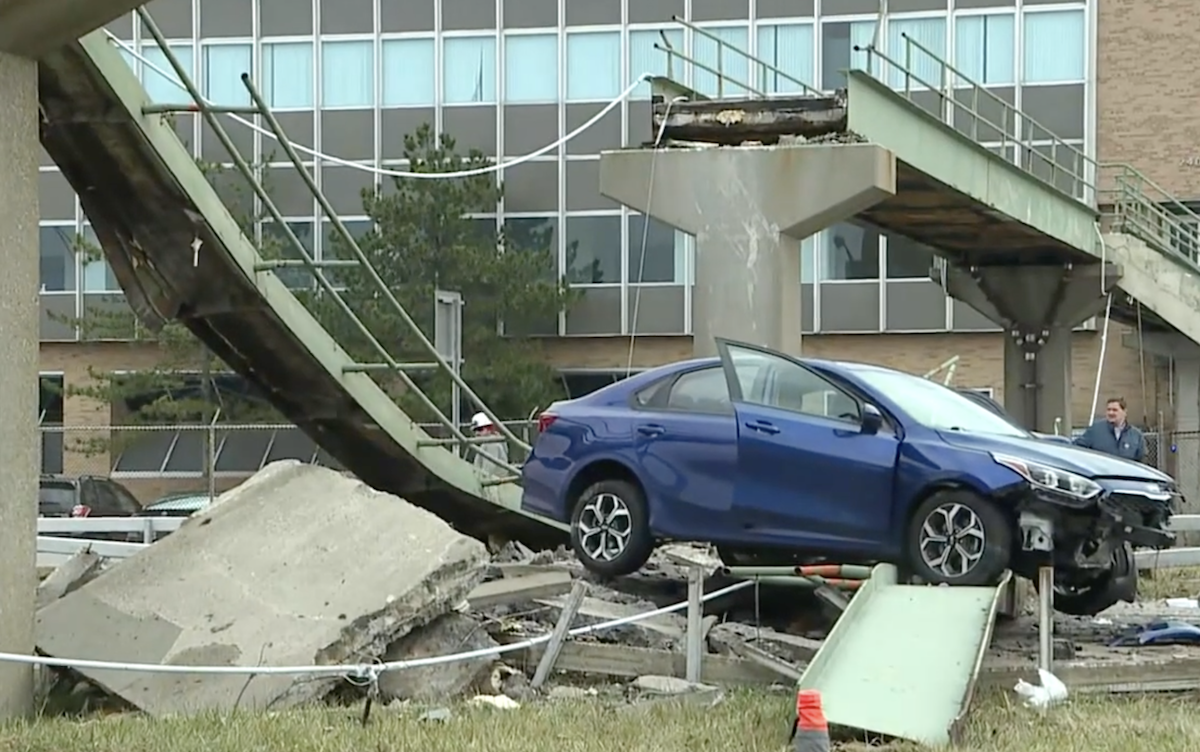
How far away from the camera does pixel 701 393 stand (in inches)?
488

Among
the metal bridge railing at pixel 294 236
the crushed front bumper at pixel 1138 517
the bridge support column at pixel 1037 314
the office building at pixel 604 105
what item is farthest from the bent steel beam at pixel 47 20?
the office building at pixel 604 105

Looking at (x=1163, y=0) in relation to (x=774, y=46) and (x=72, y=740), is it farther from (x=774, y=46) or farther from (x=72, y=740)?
(x=72, y=740)

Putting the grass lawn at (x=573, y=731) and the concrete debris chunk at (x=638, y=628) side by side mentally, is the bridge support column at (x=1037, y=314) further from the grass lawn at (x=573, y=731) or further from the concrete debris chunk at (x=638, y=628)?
the grass lawn at (x=573, y=731)

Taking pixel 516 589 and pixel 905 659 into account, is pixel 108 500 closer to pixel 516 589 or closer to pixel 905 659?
pixel 516 589

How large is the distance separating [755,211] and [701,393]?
7.01m

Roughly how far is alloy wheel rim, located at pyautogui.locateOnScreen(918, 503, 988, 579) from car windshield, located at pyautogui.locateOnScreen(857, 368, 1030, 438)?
0.62 meters

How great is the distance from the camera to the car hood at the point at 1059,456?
10.7m

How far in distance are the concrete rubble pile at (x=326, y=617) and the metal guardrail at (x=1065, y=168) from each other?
38.8ft

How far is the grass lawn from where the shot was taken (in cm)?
850

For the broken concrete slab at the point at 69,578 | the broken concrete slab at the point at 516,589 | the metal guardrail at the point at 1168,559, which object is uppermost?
the broken concrete slab at the point at 69,578

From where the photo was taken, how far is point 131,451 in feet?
126

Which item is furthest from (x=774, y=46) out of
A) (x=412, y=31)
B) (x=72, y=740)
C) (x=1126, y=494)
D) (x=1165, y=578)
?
(x=72, y=740)

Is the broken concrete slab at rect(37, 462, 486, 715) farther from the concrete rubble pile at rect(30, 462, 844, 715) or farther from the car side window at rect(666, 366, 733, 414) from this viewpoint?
the car side window at rect(666, 366, 733, 414)

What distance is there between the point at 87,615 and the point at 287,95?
31.2 metres
